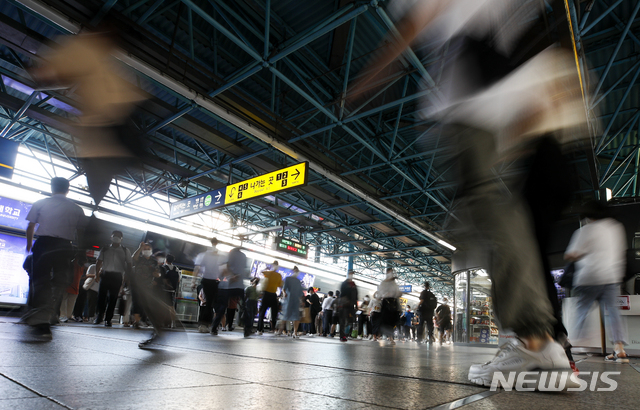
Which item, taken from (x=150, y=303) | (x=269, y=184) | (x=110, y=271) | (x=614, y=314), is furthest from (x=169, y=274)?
(x=614, y=314)

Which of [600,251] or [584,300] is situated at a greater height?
[600,251]

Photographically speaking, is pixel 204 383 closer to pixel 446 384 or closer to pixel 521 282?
pixel 446 384

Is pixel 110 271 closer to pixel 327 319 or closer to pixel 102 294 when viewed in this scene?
pixel 102 294

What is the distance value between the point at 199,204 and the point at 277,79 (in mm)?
4154

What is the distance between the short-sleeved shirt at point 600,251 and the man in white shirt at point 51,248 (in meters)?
4.58

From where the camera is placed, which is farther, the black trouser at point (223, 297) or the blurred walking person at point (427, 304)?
the blurred walking person at point (427, 304)

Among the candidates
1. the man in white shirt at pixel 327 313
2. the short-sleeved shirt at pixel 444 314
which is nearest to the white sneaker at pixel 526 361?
the man in white shirt at pixel 327 313

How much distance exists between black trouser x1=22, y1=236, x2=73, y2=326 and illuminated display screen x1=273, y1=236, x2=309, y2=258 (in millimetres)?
11996

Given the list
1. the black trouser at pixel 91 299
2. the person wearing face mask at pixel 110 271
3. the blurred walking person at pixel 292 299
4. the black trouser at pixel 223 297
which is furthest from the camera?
the black trouser at pixel 91 299

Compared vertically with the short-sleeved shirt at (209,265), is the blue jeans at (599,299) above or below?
below

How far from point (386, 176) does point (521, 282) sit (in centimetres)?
1304

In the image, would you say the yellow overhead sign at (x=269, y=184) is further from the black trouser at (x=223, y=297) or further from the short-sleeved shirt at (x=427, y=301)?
the short-sleeved shirt at (x=427, y=301)

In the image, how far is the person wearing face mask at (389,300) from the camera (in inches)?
318

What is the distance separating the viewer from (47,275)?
2.90 meters
